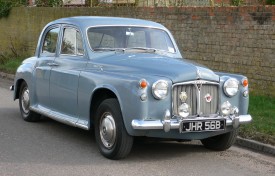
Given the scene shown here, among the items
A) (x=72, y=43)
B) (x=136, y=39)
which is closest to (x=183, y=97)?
(x=136, y=39)

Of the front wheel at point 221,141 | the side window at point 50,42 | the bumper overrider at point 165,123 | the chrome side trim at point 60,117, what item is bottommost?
the front wheel at point 221,141

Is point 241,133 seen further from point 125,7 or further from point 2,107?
point 125,7

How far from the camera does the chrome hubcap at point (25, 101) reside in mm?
9227

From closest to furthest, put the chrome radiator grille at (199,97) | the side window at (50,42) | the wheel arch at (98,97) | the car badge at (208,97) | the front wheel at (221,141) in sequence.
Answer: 1. the chrome radiator grille at (199,97)
2. the car badge at (208,97)
3. the wheel arch at (98,97)
4. the front wheel at (221,141)
5. the side window at (50,42)

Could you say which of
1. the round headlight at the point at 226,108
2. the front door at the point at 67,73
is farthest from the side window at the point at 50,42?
the round headlight at the point at 226,108

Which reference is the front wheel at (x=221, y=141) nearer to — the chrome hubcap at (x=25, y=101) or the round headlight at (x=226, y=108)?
the round headlight at (x=226, y=108)

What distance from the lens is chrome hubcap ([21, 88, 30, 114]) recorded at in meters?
9.23

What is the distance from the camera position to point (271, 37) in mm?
11070

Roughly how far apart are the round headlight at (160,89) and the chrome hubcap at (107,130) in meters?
0.69

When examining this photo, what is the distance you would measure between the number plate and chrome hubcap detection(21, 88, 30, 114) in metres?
3.55

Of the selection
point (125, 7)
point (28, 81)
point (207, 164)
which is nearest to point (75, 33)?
point (28, 81)

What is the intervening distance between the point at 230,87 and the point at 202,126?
656 millimetres

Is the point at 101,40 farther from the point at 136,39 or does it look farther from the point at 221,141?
the point at 221,141

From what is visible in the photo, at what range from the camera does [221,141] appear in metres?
7.36
